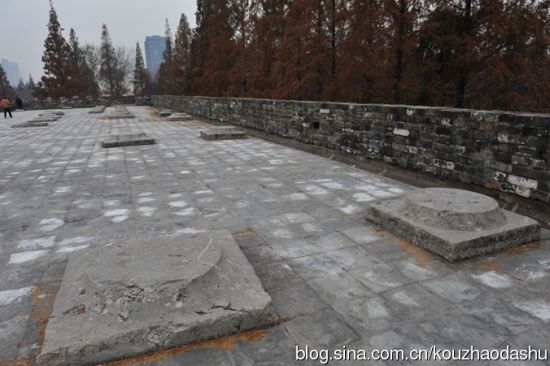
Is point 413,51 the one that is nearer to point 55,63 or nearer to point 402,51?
point 402,51

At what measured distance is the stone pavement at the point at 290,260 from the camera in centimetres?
223

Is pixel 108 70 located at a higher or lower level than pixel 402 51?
higher

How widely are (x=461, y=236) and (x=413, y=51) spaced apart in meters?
8.97

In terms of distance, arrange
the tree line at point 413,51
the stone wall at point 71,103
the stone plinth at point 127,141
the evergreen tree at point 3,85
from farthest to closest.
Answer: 1. the evergreen tree at point 3,85
2. the stone wall at point 71,103
3. the stone plinth at point 127,141
4. the tree line at point 413,51

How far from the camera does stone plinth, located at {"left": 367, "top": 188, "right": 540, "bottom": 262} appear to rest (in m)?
3.22

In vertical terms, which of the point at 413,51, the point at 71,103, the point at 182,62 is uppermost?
the point at 182,62

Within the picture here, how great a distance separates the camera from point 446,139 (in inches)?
207

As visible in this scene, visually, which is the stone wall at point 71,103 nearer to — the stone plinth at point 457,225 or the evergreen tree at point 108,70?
the evergreen tree at point 108,70

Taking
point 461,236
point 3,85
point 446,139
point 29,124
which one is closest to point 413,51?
point 446,139

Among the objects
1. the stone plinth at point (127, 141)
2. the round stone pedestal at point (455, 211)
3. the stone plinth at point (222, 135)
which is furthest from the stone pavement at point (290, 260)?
the stone plinth at point (222, 135)

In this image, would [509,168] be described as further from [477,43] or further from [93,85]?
[93,85]

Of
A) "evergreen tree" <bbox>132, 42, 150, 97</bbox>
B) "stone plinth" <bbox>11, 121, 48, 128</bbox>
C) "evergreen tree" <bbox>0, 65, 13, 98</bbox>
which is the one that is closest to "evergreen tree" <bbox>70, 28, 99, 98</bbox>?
"evergreen tree" <bbox>132, 42, 150, 97</bbox>

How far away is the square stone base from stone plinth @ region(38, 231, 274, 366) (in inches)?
67.0

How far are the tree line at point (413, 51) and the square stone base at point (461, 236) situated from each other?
6.94m
